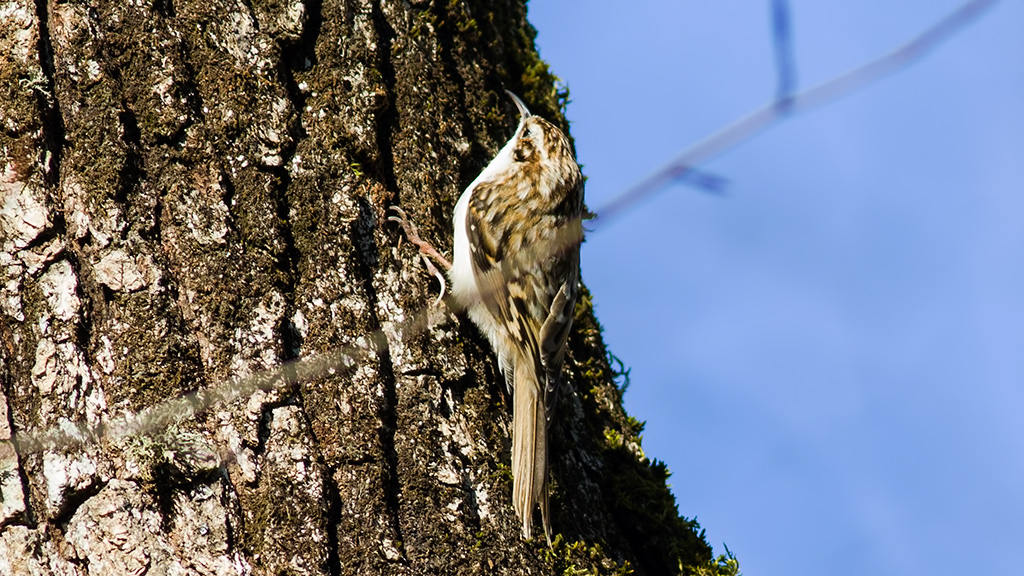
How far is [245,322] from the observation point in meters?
2.05

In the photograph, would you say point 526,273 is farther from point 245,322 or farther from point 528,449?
point 245,322

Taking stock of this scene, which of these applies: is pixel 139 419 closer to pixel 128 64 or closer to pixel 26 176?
pixel 26 176

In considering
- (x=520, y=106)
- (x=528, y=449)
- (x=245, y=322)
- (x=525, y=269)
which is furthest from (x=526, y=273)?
(x=245, y=322)

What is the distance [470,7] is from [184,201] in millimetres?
1173

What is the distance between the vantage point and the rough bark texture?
1882 mm

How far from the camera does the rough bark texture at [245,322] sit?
188cm

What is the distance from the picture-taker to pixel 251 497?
1.90 meters

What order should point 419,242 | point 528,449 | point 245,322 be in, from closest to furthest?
1. point 245,322
2. point 528,449
3. point 419,242

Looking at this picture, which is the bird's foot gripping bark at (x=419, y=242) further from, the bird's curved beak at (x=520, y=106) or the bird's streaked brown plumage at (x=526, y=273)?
the bird's curved beak at (x=520, y=106)

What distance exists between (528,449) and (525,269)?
0.82 meters

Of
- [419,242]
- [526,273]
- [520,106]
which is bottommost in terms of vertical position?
Result: [419,242]

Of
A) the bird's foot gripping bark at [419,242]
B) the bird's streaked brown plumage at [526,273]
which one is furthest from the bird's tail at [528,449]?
the bird's foot gripping bark at [419,242]

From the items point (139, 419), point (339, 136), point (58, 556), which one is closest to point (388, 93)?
point (339, 136)

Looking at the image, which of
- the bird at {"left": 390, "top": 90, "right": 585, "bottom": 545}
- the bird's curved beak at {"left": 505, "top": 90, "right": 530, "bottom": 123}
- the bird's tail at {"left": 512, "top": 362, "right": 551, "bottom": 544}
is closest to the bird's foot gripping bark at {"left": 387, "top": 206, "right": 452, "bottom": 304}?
the bird at {"left": 390, "top": 90, "right": 585, "bottom": 545}
